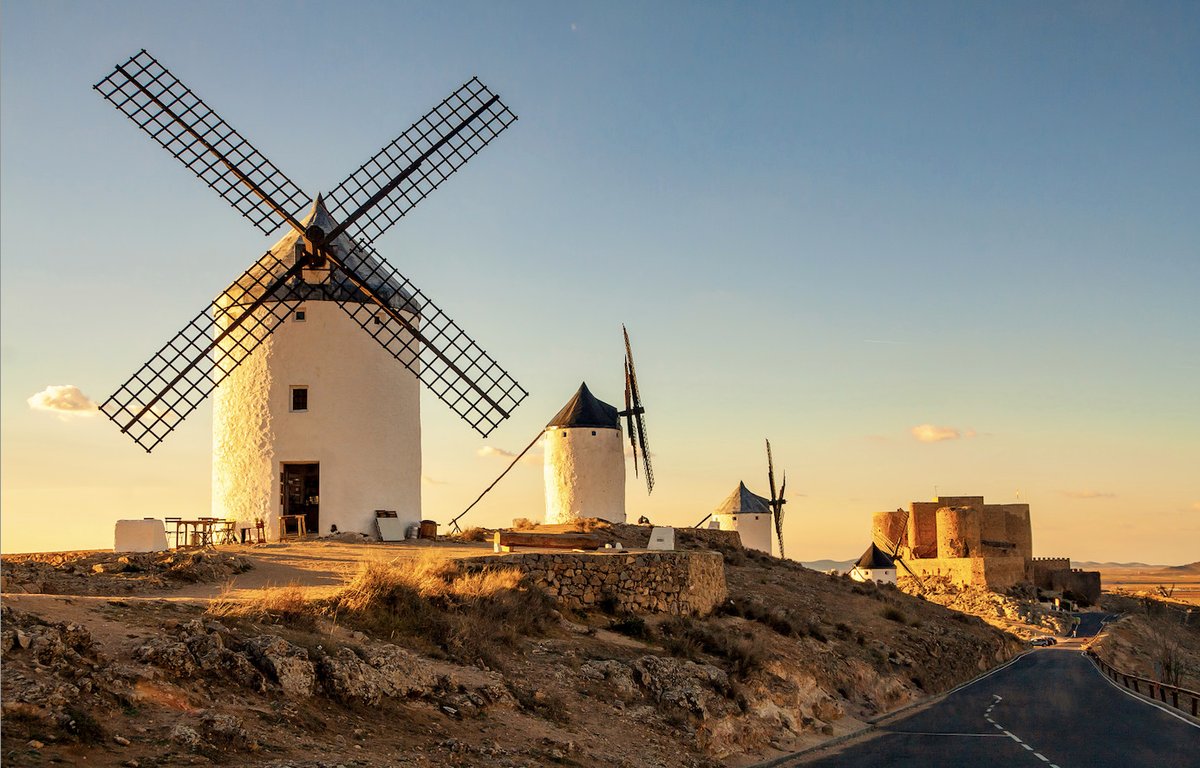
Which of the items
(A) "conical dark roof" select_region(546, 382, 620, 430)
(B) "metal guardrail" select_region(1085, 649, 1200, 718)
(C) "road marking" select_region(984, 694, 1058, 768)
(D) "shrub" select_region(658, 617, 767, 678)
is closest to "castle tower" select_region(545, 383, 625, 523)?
(A) "conical dark roof" select_region(546, 382, 620, 430)

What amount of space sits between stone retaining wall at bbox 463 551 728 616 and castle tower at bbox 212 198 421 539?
240 inches

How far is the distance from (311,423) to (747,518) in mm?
31447

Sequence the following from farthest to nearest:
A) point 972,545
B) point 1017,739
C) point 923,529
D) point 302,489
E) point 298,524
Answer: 1. point 923,529
2. point 972,545
3. point 302,489
4. point 298,524
5. point 1017,739

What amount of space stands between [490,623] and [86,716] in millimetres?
7033

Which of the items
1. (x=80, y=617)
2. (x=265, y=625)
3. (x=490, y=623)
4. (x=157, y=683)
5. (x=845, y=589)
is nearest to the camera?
(x=157, y=683)

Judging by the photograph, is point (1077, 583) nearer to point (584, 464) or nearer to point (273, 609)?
point (584, 464)

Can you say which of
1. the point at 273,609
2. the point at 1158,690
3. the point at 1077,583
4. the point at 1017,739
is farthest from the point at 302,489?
the point at 1077,583

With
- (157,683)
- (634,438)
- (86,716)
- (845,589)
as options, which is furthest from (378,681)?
(634,438)

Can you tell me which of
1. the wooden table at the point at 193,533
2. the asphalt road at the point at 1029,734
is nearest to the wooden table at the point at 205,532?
the wooden table at the point at 193,533

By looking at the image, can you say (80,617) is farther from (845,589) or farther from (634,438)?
(634,438)

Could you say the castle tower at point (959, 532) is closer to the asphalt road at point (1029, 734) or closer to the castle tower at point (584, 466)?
the castle tower at point (584, 466)

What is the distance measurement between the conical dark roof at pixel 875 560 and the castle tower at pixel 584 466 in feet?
95.0

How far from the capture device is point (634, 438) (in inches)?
1532

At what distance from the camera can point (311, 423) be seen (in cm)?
2375
